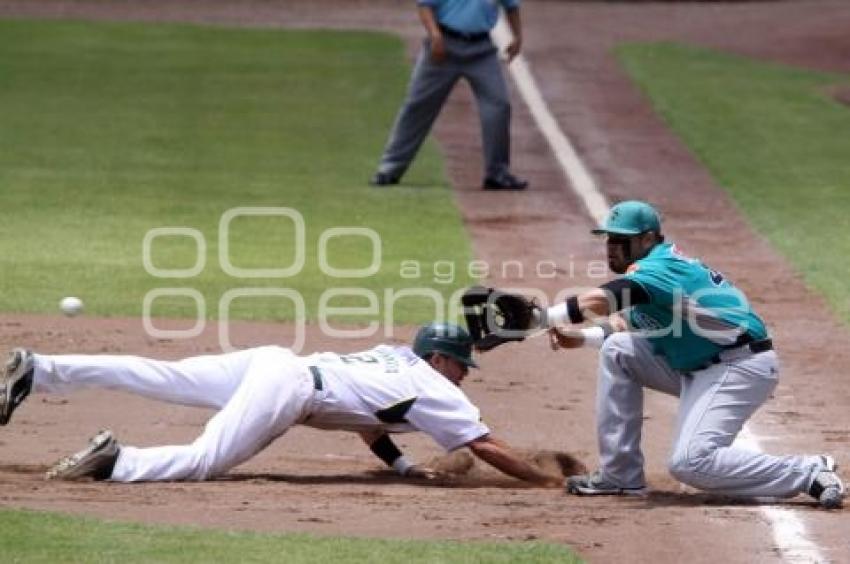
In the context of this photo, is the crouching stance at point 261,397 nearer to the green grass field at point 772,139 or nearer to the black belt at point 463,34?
the green grass field at point 772,139

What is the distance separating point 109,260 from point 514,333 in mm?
6906

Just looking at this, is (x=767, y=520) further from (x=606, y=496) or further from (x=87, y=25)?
(x=87, y=25)

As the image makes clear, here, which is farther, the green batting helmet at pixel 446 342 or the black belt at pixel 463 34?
the black belt at pixel 463 34

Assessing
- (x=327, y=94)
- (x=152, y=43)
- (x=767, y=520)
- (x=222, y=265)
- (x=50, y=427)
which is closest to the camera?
(x=767, y=520)

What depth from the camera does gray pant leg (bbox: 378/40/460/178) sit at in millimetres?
18781

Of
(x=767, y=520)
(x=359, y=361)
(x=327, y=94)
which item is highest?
(x=327, y=94)

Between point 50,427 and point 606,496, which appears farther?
point 50,427

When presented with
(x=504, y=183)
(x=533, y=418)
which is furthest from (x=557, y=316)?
(x=504, y=183)

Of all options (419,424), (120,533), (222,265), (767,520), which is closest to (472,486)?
(419,424)

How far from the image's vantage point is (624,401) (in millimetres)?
10062

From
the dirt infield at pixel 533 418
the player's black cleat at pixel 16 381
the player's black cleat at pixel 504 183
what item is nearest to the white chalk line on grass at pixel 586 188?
the dirt infield at pixel 533 418

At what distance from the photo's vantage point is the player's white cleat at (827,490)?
31.0 feet

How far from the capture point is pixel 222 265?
16.2 m

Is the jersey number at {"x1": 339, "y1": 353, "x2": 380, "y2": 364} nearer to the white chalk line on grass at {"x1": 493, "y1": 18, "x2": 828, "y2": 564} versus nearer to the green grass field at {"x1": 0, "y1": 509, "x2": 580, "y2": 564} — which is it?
the green grass field at {"x1": 0, "y1": 509, "x2": 580, "y2": 564}
